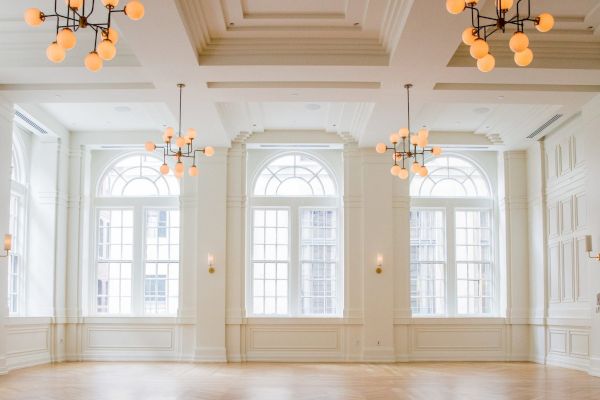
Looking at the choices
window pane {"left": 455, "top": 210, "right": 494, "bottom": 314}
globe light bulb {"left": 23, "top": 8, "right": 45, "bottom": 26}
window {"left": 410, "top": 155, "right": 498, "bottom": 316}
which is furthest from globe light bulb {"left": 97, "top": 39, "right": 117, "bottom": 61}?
window pane {"left": 455, "top": 210, "right": 494, "bottom": 314}

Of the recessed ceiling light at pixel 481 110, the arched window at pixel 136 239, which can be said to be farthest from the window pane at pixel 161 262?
the recessed ceiling light at pixel 481 110

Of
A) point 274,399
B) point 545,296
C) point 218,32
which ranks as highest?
point 218,32

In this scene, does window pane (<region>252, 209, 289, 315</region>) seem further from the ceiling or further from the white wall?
the ceiling

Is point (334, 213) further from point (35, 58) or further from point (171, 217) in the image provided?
point (35, 58)

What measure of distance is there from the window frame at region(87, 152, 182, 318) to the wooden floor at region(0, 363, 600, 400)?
1745 millimetres

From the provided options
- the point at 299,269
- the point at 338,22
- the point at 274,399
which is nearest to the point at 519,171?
the point at 299,269

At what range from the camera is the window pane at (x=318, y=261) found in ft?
49.1

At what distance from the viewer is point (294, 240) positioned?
15.1 meters

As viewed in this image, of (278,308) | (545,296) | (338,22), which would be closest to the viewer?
(338,22)

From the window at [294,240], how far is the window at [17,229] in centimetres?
438

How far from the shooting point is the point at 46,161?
14.3 meters

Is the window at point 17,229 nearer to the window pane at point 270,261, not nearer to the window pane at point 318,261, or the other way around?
the window pane at point 270,261

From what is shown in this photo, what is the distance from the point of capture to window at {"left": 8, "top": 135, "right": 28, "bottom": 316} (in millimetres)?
13555

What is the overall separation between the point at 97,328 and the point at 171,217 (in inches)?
105
